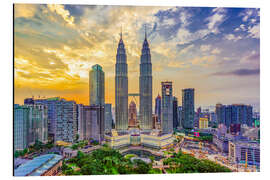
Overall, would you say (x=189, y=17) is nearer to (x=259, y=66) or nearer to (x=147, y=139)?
(x=259, y=66)

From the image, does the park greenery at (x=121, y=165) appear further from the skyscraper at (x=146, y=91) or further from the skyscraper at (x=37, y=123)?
the skyscraper at (x=146, y=91)

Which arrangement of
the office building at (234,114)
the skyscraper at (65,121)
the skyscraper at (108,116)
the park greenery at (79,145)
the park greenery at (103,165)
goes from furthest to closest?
the skyscraper at (108,116)
the skyscraper at (65,121)
the park greenery at (79,145)
the office building at (234,114)
the park greenery at (103,165)

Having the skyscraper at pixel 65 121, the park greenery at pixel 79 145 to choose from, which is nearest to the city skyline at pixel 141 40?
the skyscraper at pixel 65 121

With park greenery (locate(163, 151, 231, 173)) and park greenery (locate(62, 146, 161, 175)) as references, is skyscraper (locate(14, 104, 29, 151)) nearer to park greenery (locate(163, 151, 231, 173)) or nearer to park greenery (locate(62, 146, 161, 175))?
park greenery (locate(62, 146, 161, 175))

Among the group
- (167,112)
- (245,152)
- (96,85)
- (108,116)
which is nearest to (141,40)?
(96,85)

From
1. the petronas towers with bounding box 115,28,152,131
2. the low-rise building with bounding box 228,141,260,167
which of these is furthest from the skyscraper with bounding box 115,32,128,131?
the low-rise building with bounding box 228,141,260,167
